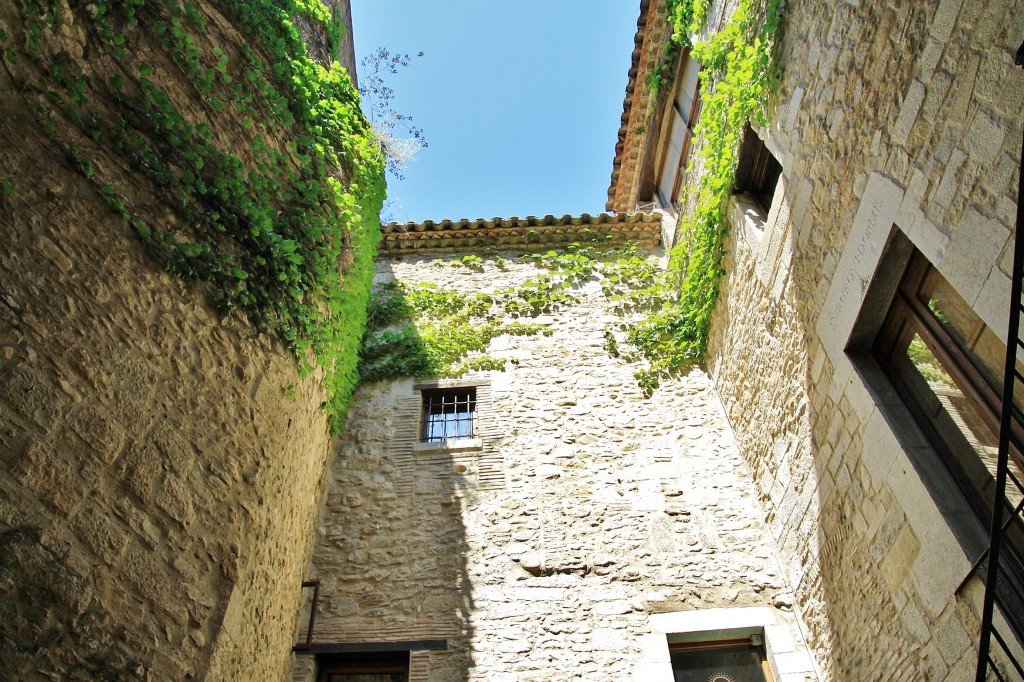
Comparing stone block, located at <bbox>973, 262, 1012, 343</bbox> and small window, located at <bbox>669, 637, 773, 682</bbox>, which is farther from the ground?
stone block, located at <bbox>973, 262, 1012, 343</bbox>

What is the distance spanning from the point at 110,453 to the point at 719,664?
4323 millimetres

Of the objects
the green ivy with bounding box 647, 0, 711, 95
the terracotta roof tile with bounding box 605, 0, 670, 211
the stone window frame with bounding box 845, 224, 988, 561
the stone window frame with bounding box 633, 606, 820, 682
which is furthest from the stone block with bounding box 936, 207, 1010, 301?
the terracotta roof tile with bounding box 605, 0, 670, 211

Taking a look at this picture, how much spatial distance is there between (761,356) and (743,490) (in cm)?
117

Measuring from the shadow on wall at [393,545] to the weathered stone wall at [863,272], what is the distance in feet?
8.52

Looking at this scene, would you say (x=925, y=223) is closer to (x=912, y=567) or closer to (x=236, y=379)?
(x=912, y=567)

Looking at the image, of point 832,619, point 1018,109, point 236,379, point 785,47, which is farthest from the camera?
point 785,47

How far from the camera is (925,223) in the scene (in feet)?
12.7

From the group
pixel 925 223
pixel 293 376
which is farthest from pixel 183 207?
pixel 925 223

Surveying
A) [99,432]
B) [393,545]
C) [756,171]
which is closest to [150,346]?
[99,432]

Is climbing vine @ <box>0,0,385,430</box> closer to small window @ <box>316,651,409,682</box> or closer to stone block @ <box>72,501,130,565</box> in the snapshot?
stone block @ <box>72,501,130,565</box>

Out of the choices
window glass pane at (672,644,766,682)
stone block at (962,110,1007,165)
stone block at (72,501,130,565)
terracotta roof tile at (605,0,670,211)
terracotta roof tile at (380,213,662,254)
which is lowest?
stone block at (72,501,130,565)

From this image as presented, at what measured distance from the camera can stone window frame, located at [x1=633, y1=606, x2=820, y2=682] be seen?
207 inches

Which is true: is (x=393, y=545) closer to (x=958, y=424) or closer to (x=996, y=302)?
(x=958, y=424)

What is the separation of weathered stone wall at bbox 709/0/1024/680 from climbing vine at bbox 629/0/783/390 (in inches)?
20.6
